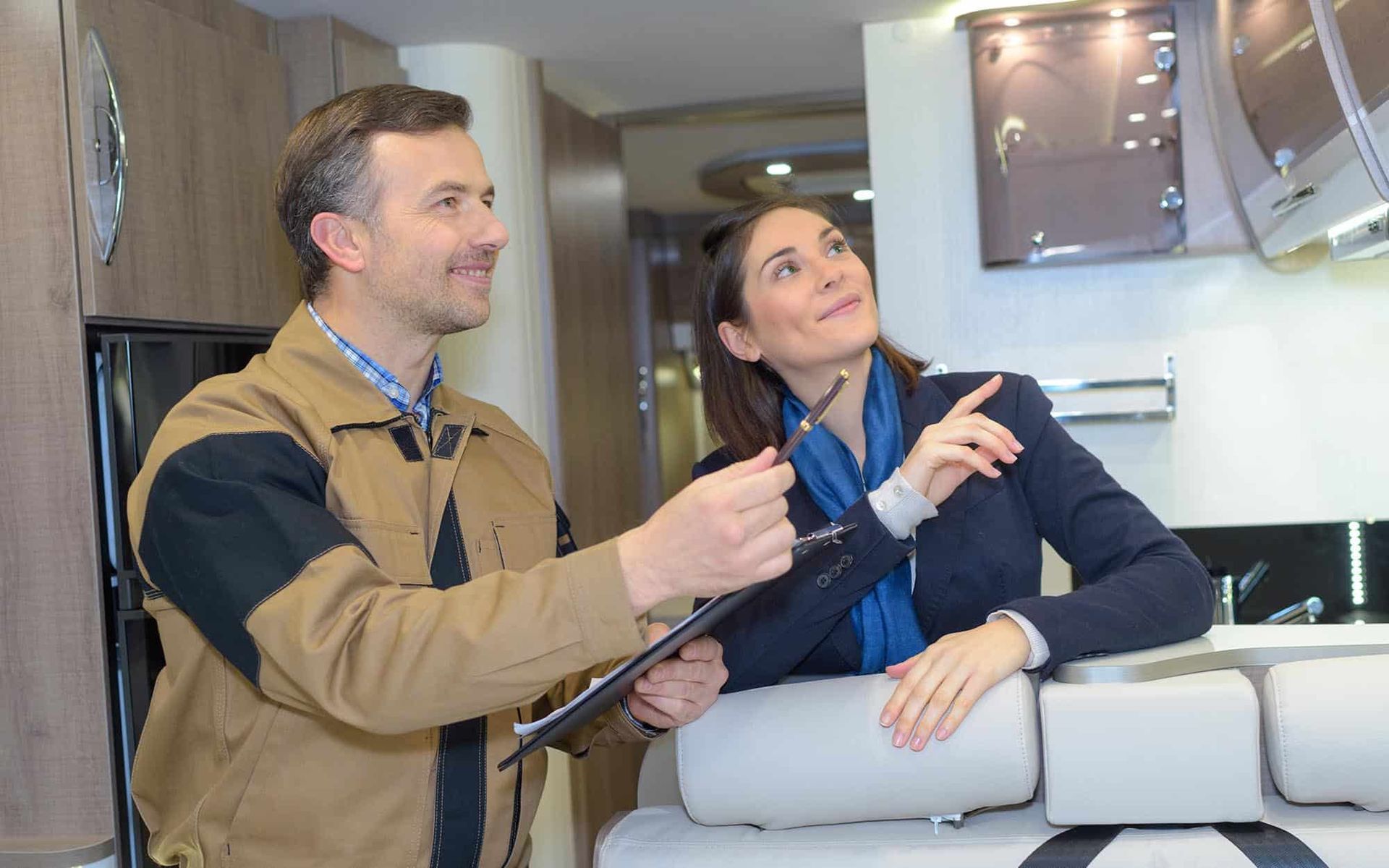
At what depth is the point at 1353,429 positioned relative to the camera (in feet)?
10.8

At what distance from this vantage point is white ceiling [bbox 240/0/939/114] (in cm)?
317

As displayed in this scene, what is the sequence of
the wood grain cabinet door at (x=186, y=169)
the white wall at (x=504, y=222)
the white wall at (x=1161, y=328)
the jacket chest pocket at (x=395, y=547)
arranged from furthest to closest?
the white wall at (x=504, y=222) → the white wall at (x=1161, y=328) → the wood grain cabinet door at (x=186, y=169) → the jacket chest pocket at (x=395, y=547)

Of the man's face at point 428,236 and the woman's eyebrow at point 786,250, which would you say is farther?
the woman's eyebrow at point 786,250

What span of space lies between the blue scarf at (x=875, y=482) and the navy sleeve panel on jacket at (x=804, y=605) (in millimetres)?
124

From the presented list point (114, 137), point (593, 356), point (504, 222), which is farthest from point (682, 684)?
point (593, 356)

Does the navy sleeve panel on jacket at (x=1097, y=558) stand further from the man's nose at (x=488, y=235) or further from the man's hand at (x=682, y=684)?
the man's nose at (x=488, y=235)

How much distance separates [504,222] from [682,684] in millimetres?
2202

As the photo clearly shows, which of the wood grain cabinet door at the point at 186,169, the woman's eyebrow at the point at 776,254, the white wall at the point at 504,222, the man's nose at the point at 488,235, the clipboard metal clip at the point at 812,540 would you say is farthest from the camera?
the white wall at the point at 504,222

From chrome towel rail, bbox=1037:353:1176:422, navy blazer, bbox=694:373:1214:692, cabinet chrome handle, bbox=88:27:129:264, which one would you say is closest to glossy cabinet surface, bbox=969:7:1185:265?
chrome towel rail, bbox=1037:353:1176:422

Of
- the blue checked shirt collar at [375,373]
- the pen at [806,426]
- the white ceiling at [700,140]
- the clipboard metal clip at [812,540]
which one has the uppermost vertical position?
the white ceiling at [700,140]

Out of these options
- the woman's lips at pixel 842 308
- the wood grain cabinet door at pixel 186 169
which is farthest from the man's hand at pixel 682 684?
the wood grain cabinet door at pixel 186 169

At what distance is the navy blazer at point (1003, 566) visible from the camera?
1.57 metres

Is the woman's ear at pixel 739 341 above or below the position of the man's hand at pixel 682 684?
above

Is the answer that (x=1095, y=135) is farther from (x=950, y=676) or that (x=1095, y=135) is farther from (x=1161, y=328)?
(x=950, y=676)
